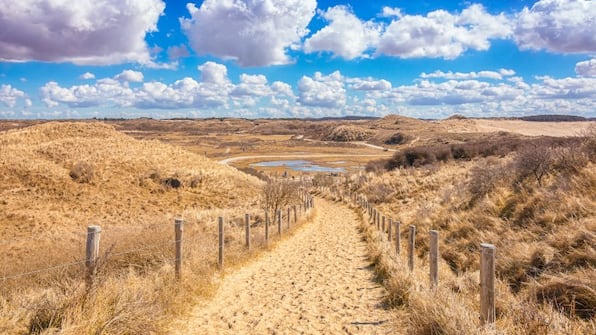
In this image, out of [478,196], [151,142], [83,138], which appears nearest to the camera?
[478,196]

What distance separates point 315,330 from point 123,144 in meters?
40.4

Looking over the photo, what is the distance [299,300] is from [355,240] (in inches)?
403

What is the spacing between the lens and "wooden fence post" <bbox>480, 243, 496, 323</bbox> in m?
5.33

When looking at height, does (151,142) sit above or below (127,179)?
above

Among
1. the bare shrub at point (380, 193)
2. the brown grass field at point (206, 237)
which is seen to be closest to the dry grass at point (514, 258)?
the brown grass field at point (206, 237)

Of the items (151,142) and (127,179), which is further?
(151,142)

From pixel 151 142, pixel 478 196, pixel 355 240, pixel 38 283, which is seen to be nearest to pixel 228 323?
pixel 38 283

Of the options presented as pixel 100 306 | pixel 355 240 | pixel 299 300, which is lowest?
pixel 355 240

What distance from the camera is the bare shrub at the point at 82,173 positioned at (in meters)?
32.2

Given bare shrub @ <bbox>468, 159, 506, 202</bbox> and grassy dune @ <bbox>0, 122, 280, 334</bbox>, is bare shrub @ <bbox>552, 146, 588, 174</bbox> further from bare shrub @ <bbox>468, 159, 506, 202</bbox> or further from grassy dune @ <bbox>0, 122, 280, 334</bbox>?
grassy dune @ <bbox>0, 122, 280, 334</bbox>

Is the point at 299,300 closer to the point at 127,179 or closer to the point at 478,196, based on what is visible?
the point at 478,196

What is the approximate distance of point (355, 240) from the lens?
1888cm

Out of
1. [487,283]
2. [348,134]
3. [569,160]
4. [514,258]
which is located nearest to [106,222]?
[514,258]

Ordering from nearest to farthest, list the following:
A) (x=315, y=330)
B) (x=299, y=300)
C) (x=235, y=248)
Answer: (x=315, y=330)
(x=299, y=300)
(x=235, y=248)
